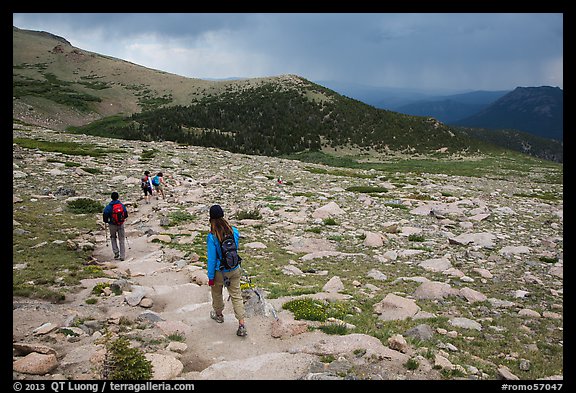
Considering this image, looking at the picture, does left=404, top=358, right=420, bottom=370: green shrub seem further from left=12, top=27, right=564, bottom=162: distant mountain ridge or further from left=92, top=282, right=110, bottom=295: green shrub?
left=12, top=27, right=564, bottom=162: distant mountain ridge

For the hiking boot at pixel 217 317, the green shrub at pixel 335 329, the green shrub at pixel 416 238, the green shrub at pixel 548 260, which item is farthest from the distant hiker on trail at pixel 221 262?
the green shrub at pixel 548 260

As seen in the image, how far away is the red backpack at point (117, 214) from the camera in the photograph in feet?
41.3

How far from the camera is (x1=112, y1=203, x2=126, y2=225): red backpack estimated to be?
12.6 m

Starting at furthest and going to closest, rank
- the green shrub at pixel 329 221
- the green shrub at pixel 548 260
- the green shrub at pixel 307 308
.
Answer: the green shrub at pixel 329 221 → the green shrub at pixel 548 260 → the green shrub at pixel 307 308

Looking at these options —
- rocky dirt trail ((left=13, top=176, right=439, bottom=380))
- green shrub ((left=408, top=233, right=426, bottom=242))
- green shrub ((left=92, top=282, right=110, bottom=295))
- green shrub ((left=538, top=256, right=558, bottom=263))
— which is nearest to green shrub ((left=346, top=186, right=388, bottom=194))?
green shrub ((left=408, top=233, right=426, bottom=242))

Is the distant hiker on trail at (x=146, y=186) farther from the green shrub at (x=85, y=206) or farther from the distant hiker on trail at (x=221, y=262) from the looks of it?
the distant hiker on trail at (x=221, y=262)

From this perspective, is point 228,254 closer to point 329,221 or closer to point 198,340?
point 198,340

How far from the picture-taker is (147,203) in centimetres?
2006

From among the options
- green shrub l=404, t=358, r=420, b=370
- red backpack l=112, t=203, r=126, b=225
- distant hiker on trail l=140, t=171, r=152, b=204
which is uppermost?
distant hiker on trail l=140, t=171, r=152, b=204

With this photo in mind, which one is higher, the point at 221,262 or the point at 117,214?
the point at 117,214

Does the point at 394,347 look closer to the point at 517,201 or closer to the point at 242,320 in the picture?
the point at 242,320

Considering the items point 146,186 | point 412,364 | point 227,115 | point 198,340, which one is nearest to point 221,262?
point 198,340

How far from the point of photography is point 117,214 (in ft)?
41.7
